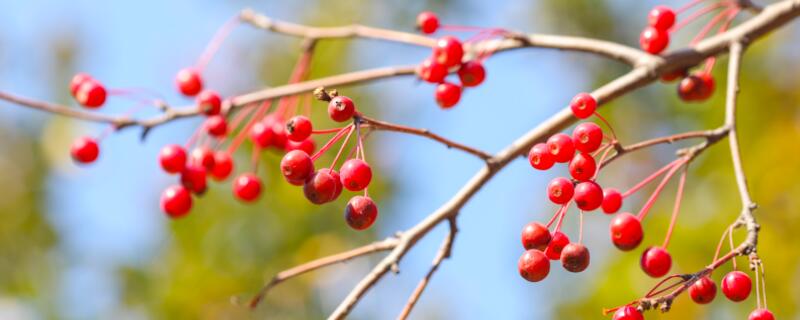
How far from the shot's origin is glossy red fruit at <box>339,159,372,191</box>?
4.83ft

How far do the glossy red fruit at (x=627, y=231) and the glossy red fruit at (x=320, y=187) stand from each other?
491 mm

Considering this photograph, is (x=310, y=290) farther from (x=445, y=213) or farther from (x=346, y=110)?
(x=346, y=110)

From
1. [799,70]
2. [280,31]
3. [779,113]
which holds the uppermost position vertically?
[799,70]

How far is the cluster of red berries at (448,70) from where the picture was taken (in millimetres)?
1944

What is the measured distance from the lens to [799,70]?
4.45m

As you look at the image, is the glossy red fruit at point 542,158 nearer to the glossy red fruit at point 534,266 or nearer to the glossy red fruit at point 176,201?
the glossy red fruit at point 534,266

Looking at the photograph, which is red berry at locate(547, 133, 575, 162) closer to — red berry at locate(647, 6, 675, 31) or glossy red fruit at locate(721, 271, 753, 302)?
glossy red fruit at locate(721, 271, 753, 302)

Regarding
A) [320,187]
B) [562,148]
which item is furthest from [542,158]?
[320,187]

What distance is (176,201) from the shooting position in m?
2.26

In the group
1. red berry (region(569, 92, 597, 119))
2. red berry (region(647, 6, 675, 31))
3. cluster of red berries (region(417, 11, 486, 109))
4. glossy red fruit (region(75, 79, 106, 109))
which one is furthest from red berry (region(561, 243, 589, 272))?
glossy red fruit (region(75, 79, 106, 109))

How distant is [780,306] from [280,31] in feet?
6.84

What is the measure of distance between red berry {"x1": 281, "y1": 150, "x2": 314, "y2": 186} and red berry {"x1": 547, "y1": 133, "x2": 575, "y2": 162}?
39cm

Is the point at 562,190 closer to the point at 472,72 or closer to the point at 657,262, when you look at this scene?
the point at 657,262

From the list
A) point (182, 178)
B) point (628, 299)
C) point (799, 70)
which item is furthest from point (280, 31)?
point (799, 70)
